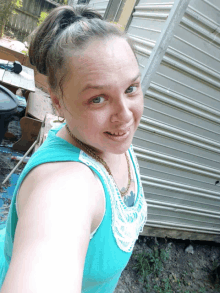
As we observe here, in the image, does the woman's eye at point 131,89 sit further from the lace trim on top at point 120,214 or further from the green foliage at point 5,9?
the green foliage at point 5,9

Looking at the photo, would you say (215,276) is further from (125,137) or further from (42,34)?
(42,34)

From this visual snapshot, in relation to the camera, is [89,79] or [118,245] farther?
[118,245]

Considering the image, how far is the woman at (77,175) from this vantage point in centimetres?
53

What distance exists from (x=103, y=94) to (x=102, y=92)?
0.02 meters

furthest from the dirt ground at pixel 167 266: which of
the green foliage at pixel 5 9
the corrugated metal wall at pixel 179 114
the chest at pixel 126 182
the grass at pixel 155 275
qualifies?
the green foliage at pixel 5 9

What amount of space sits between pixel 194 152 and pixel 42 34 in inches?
103

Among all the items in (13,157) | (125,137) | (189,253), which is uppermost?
(125,137)

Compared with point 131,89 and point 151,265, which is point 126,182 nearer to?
point 131,89

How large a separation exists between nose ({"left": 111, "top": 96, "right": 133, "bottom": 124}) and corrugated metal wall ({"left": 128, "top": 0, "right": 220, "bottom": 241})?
5.33 ft

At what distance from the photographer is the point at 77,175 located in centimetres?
72

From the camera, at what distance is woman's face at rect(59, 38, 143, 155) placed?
0.77 meters

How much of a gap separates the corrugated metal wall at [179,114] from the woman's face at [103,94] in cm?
157

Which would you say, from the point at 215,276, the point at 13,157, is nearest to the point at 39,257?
the point at 13,157

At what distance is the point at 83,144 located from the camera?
0.97m
